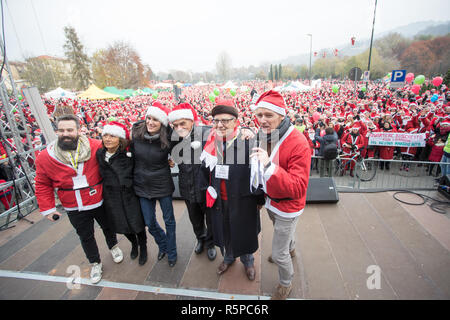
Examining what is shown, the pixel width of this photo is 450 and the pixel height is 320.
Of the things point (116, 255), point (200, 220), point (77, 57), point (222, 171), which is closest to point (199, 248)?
point (200, 220)

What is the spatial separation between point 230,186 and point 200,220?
0.96m

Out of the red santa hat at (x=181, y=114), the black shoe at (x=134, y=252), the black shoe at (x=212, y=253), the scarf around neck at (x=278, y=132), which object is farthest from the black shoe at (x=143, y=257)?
the scarf around neck at (x=278, y=132)

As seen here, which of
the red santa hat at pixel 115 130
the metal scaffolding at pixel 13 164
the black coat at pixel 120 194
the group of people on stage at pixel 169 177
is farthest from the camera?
the metal scaffolding at pixel 13 164

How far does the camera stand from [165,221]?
271cm

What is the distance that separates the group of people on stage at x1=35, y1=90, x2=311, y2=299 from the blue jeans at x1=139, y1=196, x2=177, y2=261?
1 centimetres

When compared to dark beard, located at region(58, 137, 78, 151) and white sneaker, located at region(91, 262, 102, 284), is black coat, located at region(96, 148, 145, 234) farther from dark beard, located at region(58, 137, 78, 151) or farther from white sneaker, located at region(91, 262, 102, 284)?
white sneaker, located at region(91, 262, 102, 284)

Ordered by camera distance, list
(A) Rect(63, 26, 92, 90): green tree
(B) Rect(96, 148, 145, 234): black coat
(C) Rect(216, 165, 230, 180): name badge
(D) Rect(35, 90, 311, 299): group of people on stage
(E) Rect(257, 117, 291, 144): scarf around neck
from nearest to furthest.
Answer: (E) Rect(257, 117, 291, 144): scarf around neck, (D) Rect(35, 90, 311, 299): group of people on stage, (C) Rect(216, 165, 230, 180): name badge, (B) Rect(96, 148, 145, 234): black coat, (A) Rect(63, 26, 92, 90): green tree

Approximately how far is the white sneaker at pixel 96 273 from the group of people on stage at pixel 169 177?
1 centimetres

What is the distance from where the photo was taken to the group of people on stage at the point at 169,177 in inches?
83.1

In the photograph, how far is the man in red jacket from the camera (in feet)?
5.83

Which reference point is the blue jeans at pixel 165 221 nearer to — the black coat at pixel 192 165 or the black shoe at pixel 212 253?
the black coat at pixel 192 165

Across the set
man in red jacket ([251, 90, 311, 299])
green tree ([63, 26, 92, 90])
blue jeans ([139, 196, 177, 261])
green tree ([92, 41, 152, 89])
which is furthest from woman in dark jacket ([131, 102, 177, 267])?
green tree ([63, 26, 92, 90])
